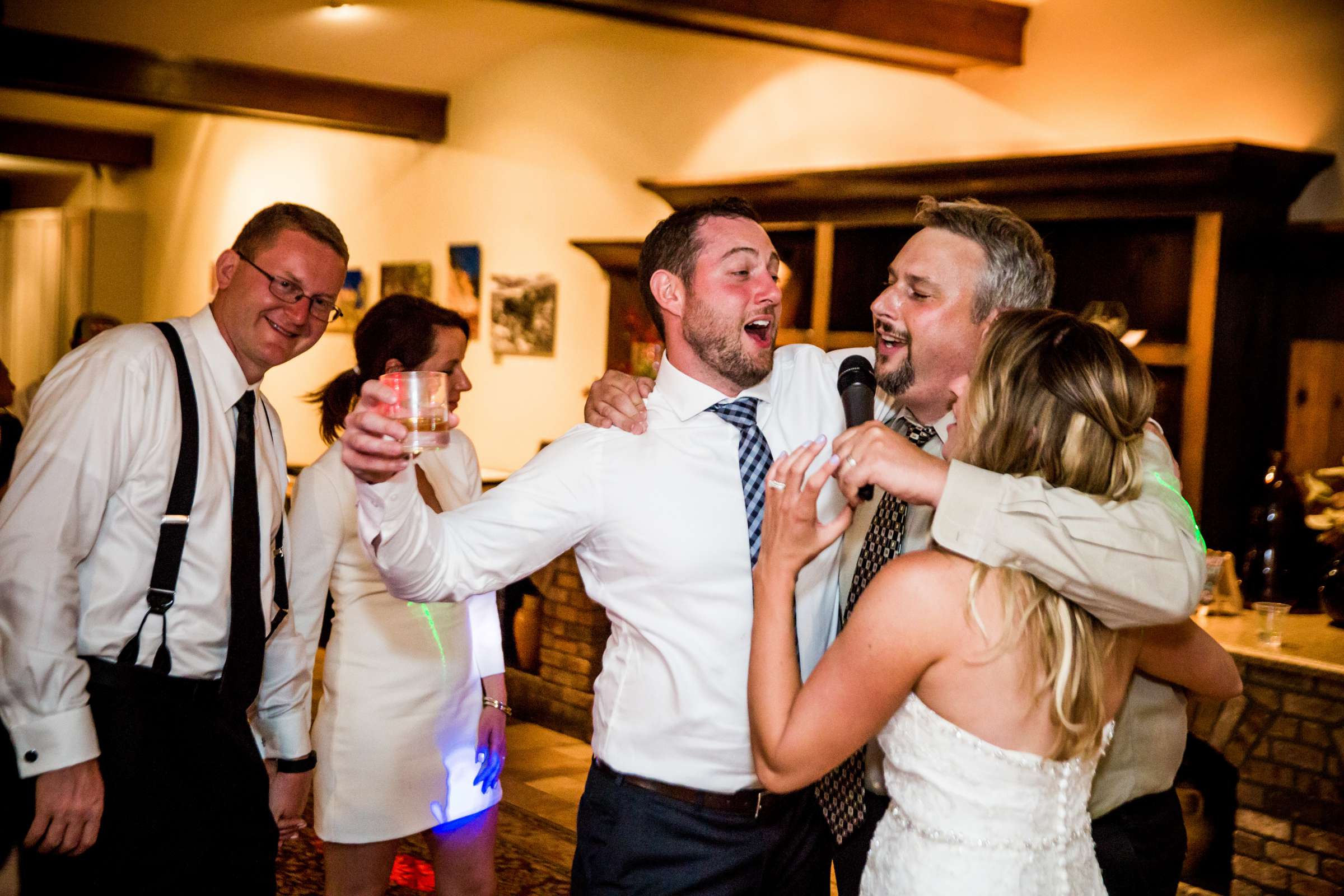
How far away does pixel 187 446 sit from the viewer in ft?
6.86

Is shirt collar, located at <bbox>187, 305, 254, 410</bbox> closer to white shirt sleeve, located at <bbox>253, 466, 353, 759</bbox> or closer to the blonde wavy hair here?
white shirt sleeve, located at <bbox>253, 466, 353, 759</bbox>

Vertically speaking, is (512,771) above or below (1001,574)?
below

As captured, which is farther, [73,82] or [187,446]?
[73,82]

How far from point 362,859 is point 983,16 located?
3.88 m

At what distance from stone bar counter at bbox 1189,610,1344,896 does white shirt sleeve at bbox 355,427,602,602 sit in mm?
2088

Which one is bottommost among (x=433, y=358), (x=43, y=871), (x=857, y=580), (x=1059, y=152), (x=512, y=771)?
(x=512, y=771)

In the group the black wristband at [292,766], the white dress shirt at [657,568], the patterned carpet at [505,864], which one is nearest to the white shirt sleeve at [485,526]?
the white dress shirt at [657,568]

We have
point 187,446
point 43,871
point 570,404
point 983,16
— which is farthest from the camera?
point 570,404

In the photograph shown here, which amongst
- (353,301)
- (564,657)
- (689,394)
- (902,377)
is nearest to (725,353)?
(689,394)

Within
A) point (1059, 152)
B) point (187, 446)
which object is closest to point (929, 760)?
point (187, 446)

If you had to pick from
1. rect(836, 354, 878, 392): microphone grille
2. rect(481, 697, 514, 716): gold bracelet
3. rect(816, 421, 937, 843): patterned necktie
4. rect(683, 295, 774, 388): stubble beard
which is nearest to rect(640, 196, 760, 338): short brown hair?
rect(683, 295, 774, 388): stubble beard

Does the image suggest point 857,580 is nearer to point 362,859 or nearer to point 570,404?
point 362,859

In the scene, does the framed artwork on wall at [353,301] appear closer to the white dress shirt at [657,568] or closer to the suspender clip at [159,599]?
the suspender clip at [159,599]

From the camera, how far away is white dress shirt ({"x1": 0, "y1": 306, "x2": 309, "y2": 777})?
188 centimetres
